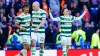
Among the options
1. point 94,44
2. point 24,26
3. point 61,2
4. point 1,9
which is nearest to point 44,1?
point 61,2

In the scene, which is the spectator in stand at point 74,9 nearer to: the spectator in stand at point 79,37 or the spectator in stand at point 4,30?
the spectator in stand at point 79,37

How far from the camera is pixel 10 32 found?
46.4 ft

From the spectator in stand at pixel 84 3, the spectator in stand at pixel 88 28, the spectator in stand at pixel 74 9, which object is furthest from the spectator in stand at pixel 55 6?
the spectator in stand at pixel 88 28

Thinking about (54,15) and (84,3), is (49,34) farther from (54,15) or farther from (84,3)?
(84,3)

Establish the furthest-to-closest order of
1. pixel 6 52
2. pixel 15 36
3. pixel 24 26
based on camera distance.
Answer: pixel 15 36, pixel 6 52, pixel 24 26

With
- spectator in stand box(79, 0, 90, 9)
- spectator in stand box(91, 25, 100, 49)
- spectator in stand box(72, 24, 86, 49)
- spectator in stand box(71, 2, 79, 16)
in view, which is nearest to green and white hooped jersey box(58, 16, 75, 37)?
spectator in stand box(72, 24, 86, 49)

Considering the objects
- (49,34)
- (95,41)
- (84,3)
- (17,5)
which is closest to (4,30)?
(17,5)

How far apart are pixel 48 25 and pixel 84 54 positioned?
97.2 inches

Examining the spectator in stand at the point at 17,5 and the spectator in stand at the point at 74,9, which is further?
the spectator in stand at the point at 74,9

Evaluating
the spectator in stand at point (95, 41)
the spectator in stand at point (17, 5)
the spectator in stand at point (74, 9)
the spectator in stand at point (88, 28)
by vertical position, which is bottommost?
the spectator in stand at point (95, 41)

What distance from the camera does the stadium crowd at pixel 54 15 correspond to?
14.3 m

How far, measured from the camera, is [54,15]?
15367 mm

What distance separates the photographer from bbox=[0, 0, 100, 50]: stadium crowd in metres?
14.3

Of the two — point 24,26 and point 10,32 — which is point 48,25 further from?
point 24,26
